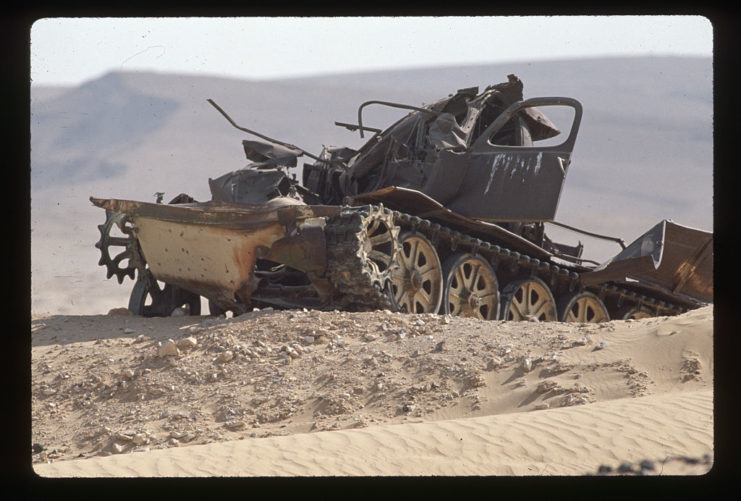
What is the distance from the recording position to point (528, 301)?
13.7 metres

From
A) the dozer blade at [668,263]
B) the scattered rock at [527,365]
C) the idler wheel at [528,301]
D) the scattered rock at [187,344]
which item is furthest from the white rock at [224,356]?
the dozer blade at [668,263]

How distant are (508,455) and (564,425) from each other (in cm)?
68

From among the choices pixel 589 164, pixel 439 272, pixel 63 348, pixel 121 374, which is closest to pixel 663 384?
pixel 439 272

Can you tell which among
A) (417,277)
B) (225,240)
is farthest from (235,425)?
(417,277)

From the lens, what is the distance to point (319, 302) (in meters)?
11.9

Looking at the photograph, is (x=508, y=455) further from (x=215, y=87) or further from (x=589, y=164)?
(x=215, y=87)

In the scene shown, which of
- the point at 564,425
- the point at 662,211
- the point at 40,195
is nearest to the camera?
the point at 564,425

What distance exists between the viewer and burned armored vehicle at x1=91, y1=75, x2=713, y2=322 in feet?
37.0

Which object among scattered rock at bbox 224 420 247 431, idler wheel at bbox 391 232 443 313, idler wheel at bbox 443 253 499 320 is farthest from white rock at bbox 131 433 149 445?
idler wheel at bbox 443 253 499 320

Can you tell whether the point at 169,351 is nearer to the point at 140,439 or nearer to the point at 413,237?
the point at 140,439

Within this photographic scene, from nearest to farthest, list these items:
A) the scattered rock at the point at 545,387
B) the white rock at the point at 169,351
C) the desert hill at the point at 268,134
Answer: the scattered rock at the point at 545,387 → the white rock at the point at 169,351 → the desert hill at the point at 268,134

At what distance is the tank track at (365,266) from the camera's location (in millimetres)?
11023

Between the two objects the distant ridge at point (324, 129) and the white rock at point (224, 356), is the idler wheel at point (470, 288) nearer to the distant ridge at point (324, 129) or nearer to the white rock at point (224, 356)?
the white rock at point (224, 356)

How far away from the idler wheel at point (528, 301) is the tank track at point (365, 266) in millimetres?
185
